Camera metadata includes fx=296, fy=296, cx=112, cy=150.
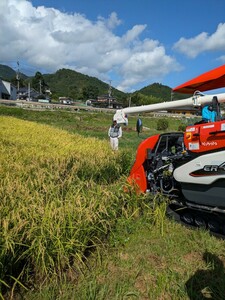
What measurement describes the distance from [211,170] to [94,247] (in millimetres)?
1706

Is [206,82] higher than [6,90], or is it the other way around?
[6,90]

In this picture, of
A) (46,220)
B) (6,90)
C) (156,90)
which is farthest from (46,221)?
(156,90)

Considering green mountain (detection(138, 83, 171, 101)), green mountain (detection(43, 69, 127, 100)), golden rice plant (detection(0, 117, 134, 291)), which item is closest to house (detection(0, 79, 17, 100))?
golden rice plant (detection(0, 117, 134, 291))

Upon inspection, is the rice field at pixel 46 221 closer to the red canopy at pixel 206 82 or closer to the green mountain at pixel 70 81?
the red canopy at pixel 206 82

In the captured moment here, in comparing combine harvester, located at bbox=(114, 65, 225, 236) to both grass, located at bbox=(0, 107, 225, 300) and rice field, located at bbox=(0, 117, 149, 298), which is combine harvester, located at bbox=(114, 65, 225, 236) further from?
rice field, located at bbox=(0, 117, 149, 298)

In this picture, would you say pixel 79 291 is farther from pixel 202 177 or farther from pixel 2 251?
pixel 202 177

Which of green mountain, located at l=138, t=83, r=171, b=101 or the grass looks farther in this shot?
green mountain, located at l=138, t=83, r=171, b=101

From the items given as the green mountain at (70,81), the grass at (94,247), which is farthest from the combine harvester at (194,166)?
the green mountain at (70,81)

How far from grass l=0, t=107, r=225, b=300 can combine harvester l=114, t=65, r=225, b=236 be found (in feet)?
0.77

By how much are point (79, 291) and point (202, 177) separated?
202 centimetres

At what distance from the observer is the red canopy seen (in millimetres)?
3460

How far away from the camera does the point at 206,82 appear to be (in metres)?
3.63

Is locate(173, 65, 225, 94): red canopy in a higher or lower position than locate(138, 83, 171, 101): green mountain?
lower

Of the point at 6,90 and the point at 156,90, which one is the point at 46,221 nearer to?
the point at 6,90
